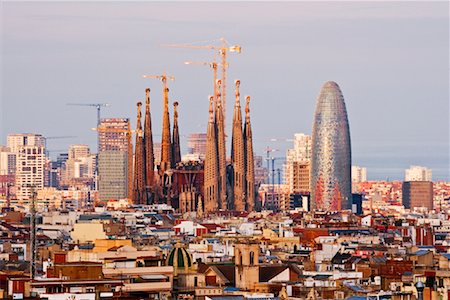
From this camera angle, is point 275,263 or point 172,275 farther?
point 275,263

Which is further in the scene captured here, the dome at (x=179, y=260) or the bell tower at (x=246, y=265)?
the dome at (x=179, y=260)

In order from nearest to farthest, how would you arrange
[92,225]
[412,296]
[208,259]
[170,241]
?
[412,296] → [208,259] → [170,241] → [92,225]

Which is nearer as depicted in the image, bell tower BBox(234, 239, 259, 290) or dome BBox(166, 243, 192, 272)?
bell tower BBox(234, 239, 259, 290)

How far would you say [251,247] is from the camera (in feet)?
300

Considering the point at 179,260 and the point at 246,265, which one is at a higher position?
the point at 179,260

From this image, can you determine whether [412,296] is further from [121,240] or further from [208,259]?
[121,240]

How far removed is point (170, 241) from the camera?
13125cm

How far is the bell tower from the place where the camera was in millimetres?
88750

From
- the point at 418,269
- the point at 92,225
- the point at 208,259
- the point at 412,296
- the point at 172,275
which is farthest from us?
the point at 92,225

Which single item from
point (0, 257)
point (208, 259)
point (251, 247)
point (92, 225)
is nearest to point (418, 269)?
point (251, 247)

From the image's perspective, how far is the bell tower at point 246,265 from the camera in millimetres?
88750

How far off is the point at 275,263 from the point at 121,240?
18584 millimetres

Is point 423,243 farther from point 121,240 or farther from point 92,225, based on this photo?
point 121,240

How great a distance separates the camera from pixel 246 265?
90062 millimetres
